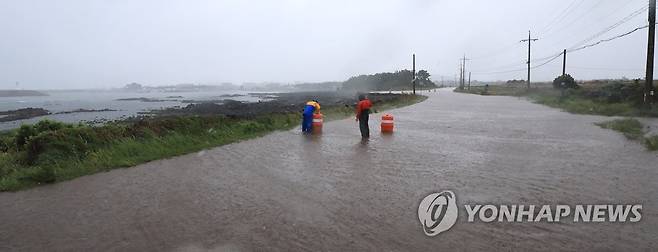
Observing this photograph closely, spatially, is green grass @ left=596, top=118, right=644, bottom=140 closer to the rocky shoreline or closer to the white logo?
the white logo

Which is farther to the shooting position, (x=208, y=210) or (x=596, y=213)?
(x=208, y=210)

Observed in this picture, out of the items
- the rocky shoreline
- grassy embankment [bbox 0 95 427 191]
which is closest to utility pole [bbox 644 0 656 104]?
the rocky shoreline

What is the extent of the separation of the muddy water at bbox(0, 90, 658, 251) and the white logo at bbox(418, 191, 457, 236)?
0.12m

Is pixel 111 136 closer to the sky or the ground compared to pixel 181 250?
closer to the sky

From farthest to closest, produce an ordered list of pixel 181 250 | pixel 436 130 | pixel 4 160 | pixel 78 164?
pixel 436 130
pixel 4 160
pixel 78 164
pixel 181 250

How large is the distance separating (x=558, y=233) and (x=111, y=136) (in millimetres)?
10516

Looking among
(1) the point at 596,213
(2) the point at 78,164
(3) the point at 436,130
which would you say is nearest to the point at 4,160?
(2) the point at 78,164

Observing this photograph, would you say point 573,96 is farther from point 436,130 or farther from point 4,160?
point 4,160

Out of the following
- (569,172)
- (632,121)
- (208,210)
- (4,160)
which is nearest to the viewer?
(208,210)

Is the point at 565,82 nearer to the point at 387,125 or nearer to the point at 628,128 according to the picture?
the point at 628,128

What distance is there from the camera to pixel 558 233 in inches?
196

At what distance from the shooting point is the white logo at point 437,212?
17.3ft

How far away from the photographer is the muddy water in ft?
16.1

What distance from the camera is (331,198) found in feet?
21.8
